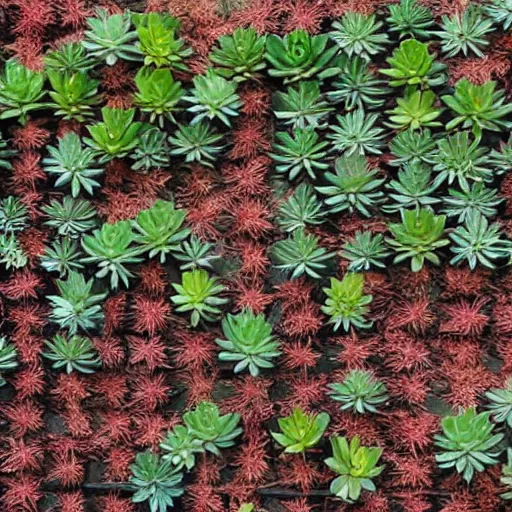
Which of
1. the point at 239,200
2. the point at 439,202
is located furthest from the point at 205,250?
the point at 439,202

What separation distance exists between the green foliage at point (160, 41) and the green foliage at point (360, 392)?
2.49 feet

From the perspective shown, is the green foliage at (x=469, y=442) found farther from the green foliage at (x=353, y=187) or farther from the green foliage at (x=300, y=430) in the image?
the green foliage at (x=353, y=187)

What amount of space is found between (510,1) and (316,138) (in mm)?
494

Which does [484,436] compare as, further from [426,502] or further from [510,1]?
[510,1]

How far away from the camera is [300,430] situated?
58.4 inches

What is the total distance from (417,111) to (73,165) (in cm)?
75

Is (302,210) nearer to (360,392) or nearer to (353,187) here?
(353,187)

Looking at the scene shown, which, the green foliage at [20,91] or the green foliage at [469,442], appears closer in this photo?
the green foliage at [469,442]

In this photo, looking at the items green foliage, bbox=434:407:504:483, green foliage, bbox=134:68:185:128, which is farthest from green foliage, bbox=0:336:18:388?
green foliage, bbox=434:407:504:483

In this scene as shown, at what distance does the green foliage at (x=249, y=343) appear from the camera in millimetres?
1486

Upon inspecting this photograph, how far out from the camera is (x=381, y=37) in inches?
59.4

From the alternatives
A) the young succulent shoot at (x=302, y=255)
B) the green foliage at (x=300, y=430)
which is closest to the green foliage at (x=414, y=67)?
the young succulent shoot at (x=302, y=255)

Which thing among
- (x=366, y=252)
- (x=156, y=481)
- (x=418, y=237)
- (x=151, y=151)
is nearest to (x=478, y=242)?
(x=418, y=237)

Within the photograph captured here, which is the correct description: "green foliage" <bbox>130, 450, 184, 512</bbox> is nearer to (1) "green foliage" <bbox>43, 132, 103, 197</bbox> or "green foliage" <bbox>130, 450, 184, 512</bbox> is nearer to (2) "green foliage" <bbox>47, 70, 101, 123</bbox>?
(1) "green foliage" <bbox>43, 132, 103, 197</bbox>
